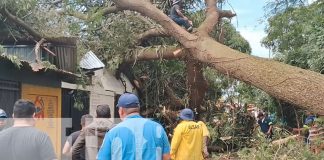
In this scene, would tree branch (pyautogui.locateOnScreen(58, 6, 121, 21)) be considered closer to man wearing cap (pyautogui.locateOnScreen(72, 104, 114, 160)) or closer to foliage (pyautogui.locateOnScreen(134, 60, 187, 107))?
foliage (pyautogui.locateOnScreen(134, 60, 187, 107))

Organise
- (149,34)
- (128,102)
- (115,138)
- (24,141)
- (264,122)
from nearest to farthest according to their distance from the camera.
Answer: (115,138), (128,102), (24,141), (149,34), (264,122)

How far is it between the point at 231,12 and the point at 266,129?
17.0 ft

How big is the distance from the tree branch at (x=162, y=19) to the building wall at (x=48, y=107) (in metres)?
2.06

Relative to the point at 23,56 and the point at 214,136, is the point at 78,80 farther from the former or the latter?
the point at 214,136

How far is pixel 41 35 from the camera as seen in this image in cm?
905

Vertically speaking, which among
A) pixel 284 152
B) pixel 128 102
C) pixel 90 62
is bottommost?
pixel 284 152

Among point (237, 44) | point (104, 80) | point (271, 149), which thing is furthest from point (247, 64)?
point (237, 44)

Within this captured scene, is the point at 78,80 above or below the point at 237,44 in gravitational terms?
below

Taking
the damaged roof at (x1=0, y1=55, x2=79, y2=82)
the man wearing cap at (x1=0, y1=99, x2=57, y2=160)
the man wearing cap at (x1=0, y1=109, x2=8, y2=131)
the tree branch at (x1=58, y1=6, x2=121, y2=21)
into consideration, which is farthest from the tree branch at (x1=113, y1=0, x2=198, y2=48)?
the man wearing cap at (x1=0, y1=99, x2=57, y2=160)

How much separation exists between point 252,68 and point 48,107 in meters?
A: 3.78

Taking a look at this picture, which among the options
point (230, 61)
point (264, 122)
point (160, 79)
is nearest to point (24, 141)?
point (230, 61)

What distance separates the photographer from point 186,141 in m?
7.21

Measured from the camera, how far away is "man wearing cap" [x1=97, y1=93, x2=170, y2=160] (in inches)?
156

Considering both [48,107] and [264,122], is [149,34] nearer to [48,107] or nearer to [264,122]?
[48,107]
